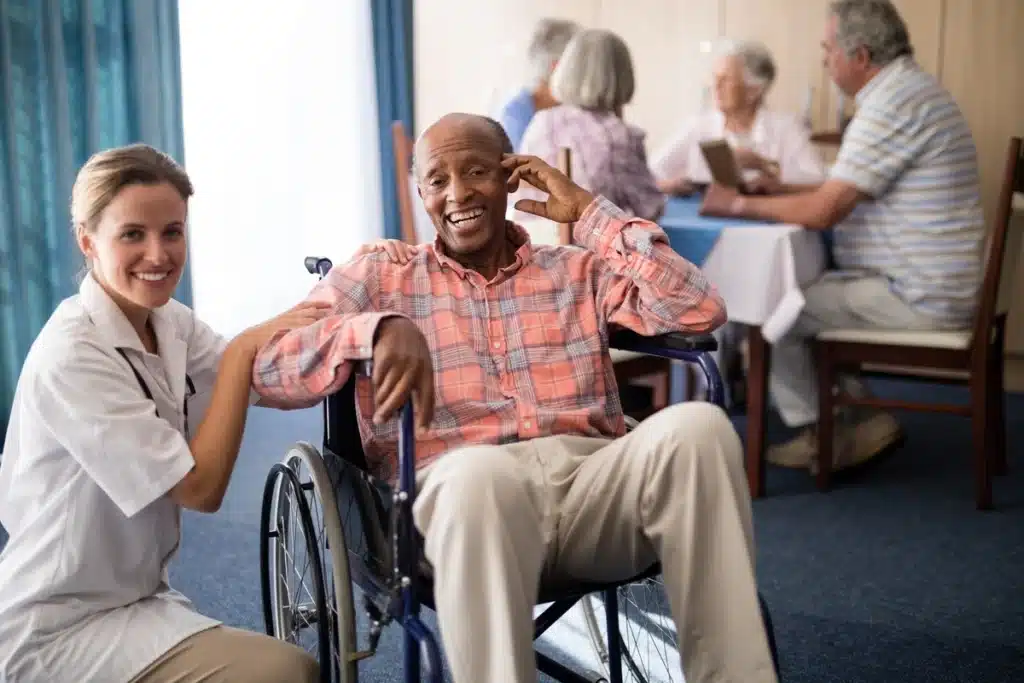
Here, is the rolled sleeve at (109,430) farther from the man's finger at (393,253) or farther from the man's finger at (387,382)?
the man's finger at (393,253)

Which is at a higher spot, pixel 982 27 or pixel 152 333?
pixel 982 27

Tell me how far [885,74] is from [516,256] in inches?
63.4

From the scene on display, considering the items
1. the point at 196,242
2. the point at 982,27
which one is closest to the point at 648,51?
the point at 982,27

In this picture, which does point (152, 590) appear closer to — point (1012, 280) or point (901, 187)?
point (901, 187)

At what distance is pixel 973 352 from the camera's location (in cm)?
280

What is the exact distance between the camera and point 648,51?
16.5 feet

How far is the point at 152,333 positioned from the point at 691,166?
10.9 feet

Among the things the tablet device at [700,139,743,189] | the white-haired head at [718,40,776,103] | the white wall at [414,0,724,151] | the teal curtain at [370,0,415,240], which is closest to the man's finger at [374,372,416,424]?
the tablet device at [700,139,743,189]

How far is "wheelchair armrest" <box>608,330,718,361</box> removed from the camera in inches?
62.1

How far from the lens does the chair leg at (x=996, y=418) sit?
2943 mm

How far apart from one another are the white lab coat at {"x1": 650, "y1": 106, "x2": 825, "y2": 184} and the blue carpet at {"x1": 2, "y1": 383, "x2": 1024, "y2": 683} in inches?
51.4

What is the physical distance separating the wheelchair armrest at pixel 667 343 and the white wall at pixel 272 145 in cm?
267

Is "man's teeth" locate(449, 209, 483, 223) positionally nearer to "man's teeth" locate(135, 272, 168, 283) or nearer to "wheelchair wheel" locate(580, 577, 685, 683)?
"man's teeth" locate(135, 272, 168, 283)

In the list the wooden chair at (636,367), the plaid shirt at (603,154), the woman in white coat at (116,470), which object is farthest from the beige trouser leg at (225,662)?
the plaid shirt at (603,154)
